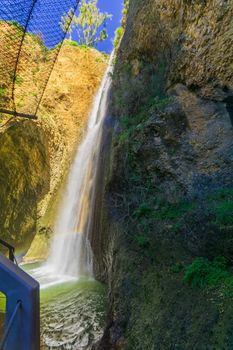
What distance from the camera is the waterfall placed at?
8.52 meters

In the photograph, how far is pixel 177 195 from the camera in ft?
15.5

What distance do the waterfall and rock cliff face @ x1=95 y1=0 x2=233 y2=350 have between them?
6.50 feet

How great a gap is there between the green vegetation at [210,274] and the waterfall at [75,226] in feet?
17.0

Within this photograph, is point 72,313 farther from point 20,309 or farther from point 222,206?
point 20,309

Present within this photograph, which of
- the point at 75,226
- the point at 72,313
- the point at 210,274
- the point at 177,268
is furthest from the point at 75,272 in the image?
the point at 210,274

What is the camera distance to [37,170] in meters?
11.9

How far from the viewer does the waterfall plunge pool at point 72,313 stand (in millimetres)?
4887

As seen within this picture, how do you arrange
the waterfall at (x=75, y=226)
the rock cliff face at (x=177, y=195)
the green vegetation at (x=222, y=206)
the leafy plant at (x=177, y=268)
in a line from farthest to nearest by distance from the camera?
the waterfall at (x=75, y=226)
the green vegetation at (x=222, y=206)
the leafy plant at (x=177, y=268)
the rock cliff face at (x=177, y=195)

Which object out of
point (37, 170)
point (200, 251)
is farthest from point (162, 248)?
point (37, 170)

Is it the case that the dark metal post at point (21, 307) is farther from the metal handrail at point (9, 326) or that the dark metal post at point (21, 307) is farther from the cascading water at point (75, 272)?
the cascading water at point (75, 272)

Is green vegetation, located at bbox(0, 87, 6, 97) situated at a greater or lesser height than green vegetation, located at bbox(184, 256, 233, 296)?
greater

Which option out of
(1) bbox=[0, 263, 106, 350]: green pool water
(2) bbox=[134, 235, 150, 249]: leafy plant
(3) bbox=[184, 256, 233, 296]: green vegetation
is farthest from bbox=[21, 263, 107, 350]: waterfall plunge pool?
(3) bbox=[184, 256, 233, 296]: green vegetation

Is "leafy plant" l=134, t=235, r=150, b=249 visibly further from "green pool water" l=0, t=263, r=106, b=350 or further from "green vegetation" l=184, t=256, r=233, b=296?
"green pool water" l=0, t=263, r=106, b=350

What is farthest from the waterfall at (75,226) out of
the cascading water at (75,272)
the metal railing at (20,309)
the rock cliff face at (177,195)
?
the metal railing at (20,309)
